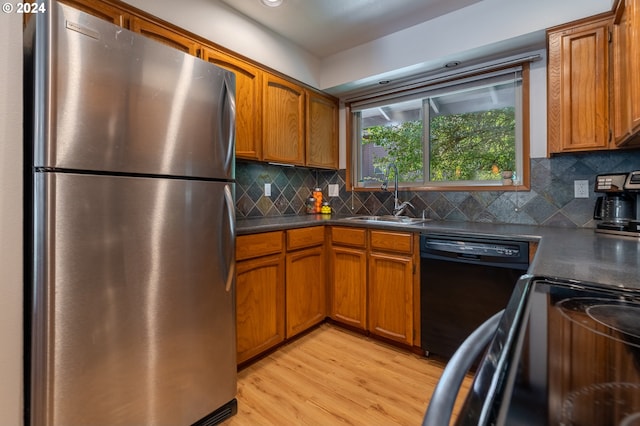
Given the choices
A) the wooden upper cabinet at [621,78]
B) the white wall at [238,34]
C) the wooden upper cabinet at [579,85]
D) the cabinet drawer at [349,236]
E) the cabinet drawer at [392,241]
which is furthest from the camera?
the cabinet drawer at [349,236]

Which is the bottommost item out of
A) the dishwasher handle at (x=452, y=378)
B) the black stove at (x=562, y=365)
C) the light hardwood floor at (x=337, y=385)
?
the light hardwood floor at (x=337, y=385)

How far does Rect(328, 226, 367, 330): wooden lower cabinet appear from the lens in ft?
7.63

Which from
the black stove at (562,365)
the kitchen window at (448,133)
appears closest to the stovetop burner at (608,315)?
the black stove at (562,365)

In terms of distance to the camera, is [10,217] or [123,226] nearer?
[10,217]

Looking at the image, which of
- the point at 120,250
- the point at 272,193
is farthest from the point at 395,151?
the point at 120,250

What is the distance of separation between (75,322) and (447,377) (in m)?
1.20

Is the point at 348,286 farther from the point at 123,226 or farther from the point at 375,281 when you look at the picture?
the point at 123,226

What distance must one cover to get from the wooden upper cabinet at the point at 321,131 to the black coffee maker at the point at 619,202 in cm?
206

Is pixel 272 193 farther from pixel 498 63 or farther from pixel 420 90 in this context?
pixel 498 63

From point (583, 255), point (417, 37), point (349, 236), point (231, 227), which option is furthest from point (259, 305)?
point (417, 37)

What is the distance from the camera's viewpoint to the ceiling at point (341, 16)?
2084 mm

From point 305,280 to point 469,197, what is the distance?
1473 millimetres

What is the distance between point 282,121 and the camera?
2523 mm

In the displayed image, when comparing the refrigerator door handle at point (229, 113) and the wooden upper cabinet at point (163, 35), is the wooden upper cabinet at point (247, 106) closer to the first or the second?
the wooden upper cabinet at point (163, 35)
